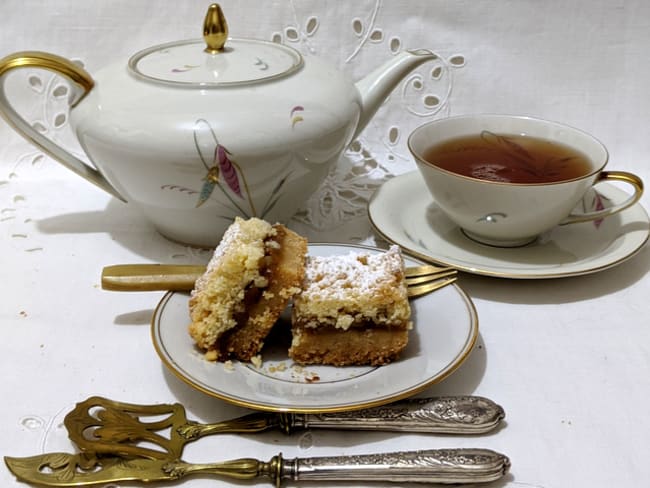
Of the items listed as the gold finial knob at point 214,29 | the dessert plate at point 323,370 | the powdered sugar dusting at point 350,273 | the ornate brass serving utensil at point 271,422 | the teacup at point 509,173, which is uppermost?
the gold finial knob at point 214,29

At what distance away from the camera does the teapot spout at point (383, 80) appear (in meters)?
1.26

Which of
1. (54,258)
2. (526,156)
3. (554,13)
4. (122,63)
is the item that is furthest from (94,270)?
(554,13)

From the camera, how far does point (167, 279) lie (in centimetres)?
103

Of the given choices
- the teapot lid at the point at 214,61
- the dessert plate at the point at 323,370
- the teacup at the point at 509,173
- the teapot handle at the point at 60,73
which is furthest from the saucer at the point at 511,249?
the teapot handle at the point at 60,73

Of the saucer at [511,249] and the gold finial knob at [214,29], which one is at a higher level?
the gold finial knob at [214,29]

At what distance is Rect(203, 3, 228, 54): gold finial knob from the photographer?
1.17m

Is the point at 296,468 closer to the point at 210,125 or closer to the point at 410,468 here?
the point at 410,468

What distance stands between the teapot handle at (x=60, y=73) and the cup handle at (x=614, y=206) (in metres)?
0.81

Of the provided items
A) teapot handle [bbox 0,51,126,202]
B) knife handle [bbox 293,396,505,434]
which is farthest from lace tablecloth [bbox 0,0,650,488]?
teapot handle [bbox 0,51,126,202]

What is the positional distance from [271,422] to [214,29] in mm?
664

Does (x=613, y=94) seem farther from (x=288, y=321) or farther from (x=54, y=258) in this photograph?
(x=54, y=258)

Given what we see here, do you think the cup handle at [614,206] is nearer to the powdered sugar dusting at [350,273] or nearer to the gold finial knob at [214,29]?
the powdered sugar dusting at [350,273]

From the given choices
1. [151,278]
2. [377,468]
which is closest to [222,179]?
[151,278]

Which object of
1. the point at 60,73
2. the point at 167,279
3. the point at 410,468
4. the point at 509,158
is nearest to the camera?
the point at 410,468
